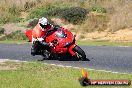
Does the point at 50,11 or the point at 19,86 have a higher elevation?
the point at 19,86

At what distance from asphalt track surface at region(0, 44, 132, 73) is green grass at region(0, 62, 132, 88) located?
5.08ft

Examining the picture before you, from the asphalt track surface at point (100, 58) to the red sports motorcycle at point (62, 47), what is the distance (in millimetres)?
413

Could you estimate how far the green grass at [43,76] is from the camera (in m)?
12.7

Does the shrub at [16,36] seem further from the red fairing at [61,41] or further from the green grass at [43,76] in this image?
the green grass at [43,76]

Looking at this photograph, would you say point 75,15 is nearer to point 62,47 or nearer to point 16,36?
point 16,36

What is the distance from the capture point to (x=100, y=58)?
19.2m

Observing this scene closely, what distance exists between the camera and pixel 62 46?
1861 centimetres

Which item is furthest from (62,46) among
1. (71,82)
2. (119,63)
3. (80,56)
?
(71,82)

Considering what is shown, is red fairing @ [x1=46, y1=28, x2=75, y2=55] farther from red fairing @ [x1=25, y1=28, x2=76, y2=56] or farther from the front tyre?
the front tyre

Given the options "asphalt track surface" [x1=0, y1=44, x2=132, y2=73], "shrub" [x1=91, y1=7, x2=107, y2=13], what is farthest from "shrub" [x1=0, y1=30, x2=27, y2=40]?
"asphalt track surface" [x1=0, y1=44, x2=132, y2=73]

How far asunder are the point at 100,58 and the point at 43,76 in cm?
554

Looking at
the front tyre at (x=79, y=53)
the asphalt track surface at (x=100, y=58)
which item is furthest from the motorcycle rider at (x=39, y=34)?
the front tyre at (x=79, y=53)

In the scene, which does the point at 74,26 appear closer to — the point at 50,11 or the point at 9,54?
the point at 50,11

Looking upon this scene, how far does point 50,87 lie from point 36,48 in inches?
267
